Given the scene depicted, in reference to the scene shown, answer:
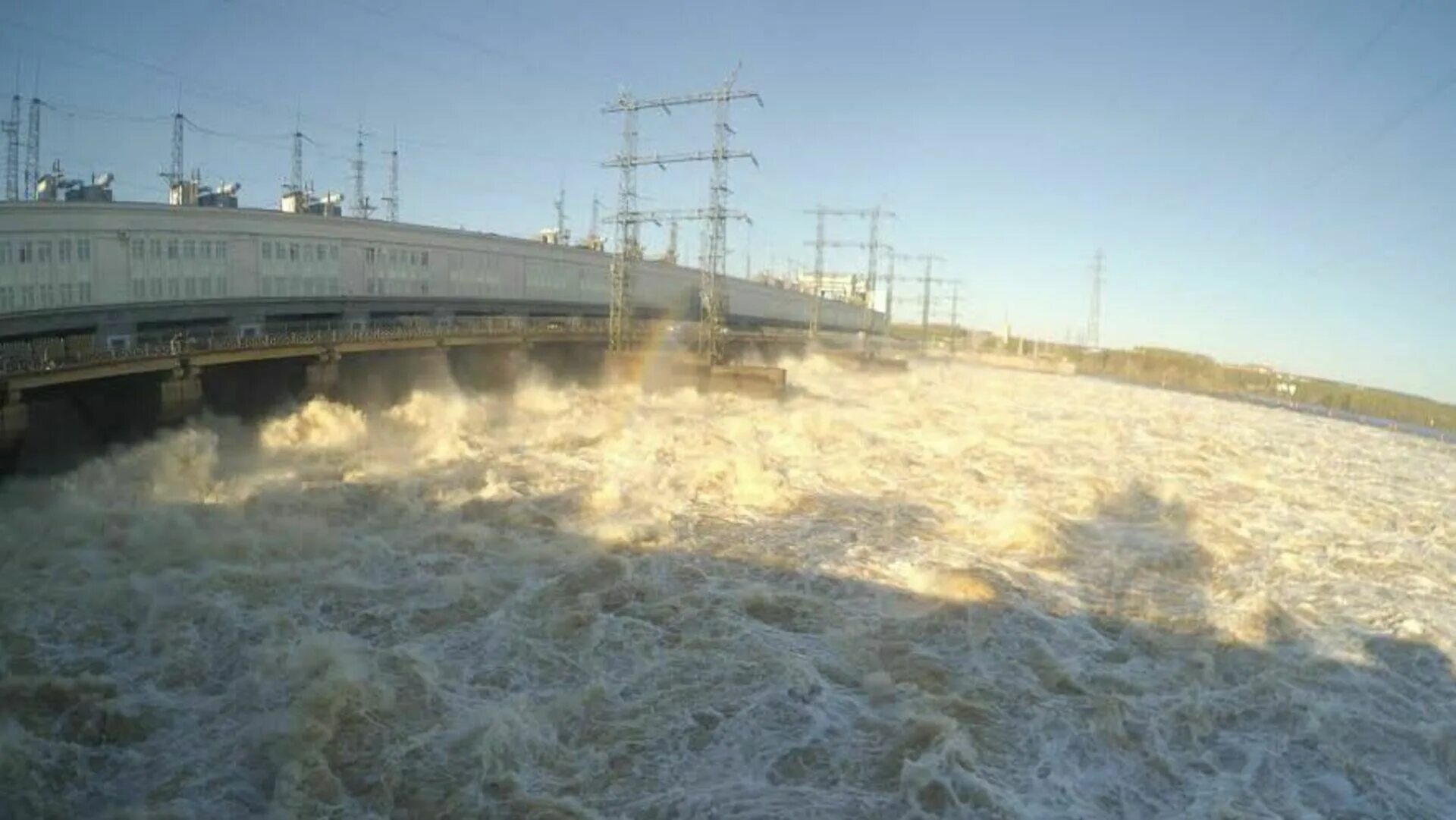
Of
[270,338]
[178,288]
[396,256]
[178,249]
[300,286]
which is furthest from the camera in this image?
[396,256]

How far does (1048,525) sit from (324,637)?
32.9 ft

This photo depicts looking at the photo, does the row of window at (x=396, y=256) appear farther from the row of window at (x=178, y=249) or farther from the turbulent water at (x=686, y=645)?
the turbulent water at (x=686, y=645)

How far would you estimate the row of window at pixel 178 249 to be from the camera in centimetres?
1798

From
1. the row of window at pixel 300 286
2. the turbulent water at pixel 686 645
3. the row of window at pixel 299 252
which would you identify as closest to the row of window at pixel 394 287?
the row of window at pixel 300 286

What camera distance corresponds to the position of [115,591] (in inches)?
307

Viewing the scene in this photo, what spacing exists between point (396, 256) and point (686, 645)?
2430 cm

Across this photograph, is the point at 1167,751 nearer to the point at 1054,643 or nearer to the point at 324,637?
the point at 1054,643

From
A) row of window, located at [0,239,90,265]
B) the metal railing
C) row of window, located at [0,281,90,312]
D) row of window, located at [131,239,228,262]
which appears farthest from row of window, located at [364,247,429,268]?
row of window, located at [0,281,90,312]

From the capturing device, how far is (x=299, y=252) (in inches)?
915

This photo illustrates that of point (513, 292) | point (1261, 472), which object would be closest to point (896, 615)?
point (1261, 472)

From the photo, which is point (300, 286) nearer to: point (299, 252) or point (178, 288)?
point (299, 252)

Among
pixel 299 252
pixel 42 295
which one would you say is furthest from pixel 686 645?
pixel 299 252

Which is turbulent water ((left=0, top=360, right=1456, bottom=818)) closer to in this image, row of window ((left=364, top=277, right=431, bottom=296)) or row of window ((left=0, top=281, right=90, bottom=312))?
row of window ((left=0, top=281, right=90, bottom=312))

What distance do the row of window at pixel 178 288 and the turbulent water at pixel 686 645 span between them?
5.67 meters
